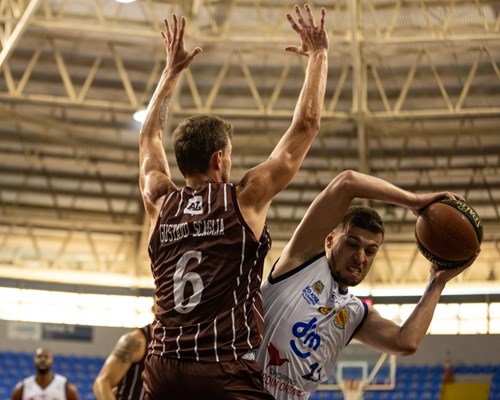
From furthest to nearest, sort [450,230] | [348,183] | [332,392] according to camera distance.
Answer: [332,392] → [450,230] → [348,183]

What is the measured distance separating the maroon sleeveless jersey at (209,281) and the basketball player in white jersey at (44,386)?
8.49m

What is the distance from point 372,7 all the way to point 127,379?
13.4 m

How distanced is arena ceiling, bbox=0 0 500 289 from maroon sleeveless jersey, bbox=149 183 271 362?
13591 mm

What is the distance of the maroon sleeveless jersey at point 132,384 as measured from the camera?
7.74 metres

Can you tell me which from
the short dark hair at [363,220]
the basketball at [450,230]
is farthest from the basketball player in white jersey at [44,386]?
the basketball at [450,230]

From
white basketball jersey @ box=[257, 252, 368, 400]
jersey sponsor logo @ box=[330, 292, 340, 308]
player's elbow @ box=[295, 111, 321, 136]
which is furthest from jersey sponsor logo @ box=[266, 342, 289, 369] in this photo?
player's elbow @ box=[295, 111, 321, 136]

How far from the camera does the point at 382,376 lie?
71.3 ft

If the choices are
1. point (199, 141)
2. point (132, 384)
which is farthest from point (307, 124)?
point (132, 384)

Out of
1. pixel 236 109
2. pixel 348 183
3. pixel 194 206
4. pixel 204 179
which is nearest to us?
pixel 194 206

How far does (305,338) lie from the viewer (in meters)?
4.67

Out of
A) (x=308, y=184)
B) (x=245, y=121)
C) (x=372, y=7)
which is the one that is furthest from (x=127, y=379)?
(x=308, y=184)

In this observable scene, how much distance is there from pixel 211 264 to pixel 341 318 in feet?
3.90

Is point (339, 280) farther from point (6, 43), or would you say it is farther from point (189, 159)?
point (6, 43)

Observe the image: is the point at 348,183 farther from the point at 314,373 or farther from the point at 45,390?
the point at 45,390
